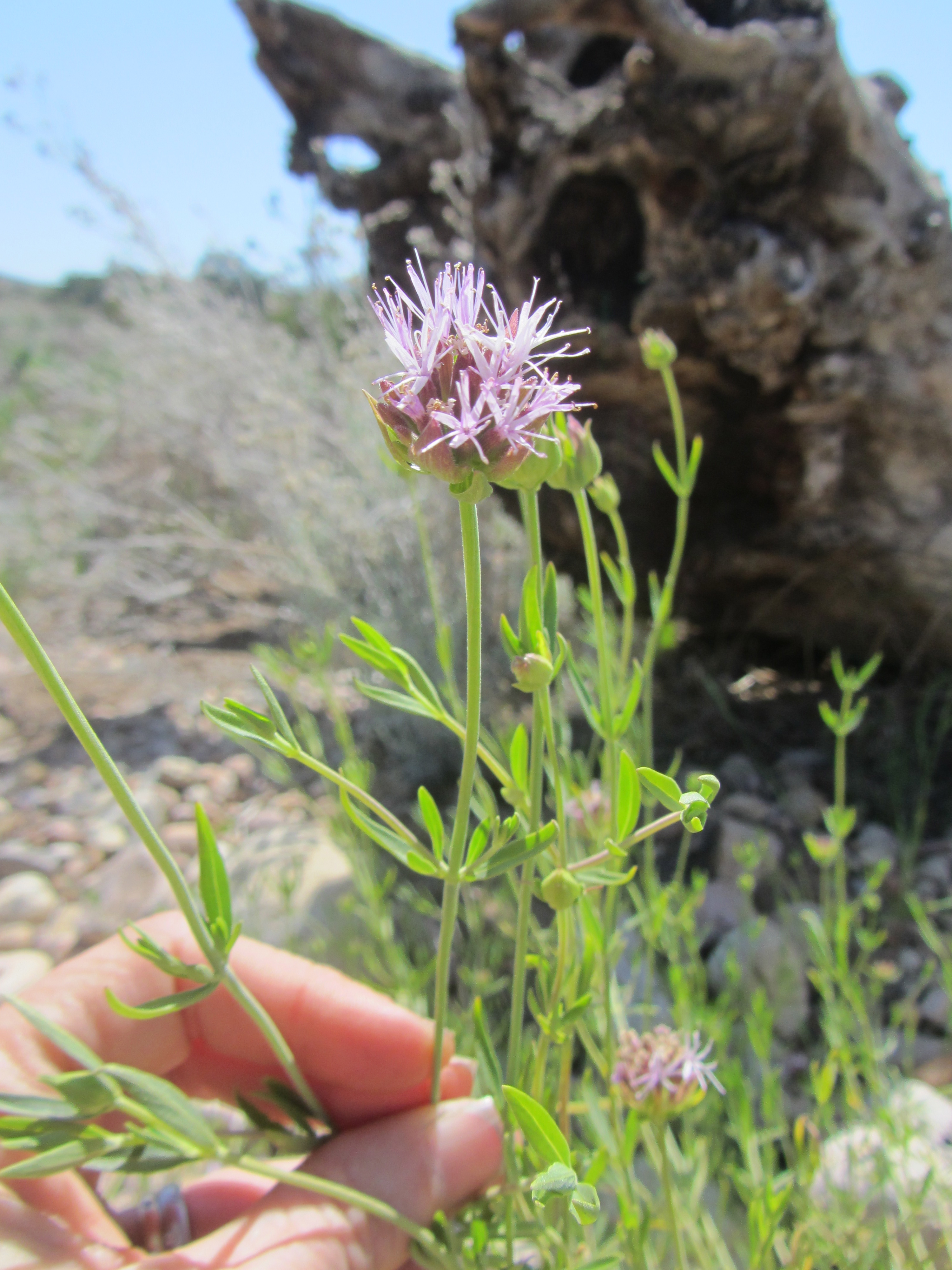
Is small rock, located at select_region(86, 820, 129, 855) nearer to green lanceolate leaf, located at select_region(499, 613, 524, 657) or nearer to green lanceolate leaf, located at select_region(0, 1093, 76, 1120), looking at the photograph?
green lanceolate leaf, located at select_region(0, 1093, 76, 1120)

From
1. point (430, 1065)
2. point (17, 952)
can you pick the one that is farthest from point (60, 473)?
point (430, 1065)

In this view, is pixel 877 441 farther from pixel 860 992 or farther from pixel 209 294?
pixel 209 294

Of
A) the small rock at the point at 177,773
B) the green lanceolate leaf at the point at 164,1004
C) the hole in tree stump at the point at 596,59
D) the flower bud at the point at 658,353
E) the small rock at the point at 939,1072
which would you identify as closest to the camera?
the green lanceolate leaf at the point at 164,1004

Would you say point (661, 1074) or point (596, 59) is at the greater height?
point (596, 59)

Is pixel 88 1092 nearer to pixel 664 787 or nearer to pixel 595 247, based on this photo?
pixel 664 787

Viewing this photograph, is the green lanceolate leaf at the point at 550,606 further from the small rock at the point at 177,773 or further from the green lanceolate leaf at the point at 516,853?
the small rock at the point at 177,773

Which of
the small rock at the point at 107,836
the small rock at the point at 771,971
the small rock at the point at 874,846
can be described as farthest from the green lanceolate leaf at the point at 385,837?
the small rock at the point at 107,836

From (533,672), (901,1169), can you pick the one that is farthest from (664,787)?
(901,1169)
